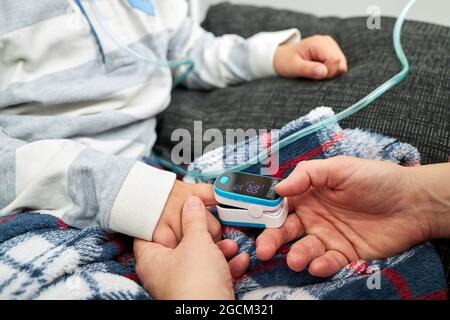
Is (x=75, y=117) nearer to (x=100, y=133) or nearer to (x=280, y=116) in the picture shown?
(x=100, y=133)

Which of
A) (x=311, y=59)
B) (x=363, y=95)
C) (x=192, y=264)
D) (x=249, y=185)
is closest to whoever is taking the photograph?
(x=192, y=264)

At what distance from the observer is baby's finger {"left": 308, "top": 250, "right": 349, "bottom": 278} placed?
0.53 meters

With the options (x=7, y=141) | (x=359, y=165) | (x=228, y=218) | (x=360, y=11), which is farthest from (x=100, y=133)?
(x=360, y=11)

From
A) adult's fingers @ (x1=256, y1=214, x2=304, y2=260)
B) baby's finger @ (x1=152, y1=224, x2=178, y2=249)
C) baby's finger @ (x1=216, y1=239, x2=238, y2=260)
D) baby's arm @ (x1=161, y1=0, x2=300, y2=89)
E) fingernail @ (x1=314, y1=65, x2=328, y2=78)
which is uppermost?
fingernail @ (x1=314, y1=65, x2=328, y2=78)

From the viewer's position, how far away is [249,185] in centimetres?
59

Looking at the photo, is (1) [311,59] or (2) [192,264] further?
(1) [311,59]

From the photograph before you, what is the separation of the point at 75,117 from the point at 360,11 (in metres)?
0.99

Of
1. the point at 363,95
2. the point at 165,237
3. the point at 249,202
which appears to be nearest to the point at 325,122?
the point at 363,95

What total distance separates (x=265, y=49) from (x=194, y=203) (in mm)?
457

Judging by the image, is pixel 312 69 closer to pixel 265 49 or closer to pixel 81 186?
pixel 265 49

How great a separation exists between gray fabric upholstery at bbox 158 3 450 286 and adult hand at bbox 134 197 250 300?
0.26 meters

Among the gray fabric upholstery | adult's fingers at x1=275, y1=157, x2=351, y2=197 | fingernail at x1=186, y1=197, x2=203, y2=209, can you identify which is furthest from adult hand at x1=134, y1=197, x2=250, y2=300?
the gray fabric upholstery

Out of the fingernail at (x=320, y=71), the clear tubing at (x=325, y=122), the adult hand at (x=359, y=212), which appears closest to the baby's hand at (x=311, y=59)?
the fingernail at (x=320, y=71)

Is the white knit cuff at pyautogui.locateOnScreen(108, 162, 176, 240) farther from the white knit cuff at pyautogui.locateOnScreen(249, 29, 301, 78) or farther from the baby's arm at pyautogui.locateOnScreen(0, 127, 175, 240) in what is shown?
the white knit cuff at pyautogui.locateOnScreen(249, 29, 301, 78)
